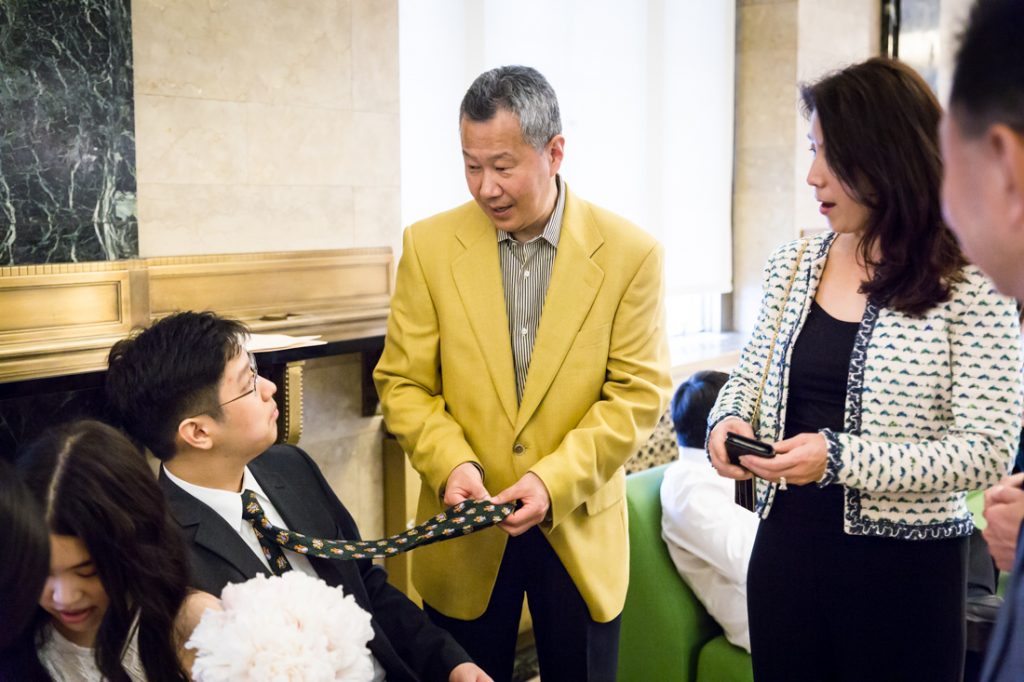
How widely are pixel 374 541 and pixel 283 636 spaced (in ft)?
1.78

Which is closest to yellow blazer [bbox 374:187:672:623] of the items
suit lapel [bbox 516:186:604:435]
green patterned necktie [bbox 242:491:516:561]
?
suit lapel [bbox 516:186:604:435]

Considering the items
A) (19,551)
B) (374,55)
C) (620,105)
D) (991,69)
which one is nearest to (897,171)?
(991,69)

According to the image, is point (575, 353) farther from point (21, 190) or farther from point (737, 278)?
point (737, 278)

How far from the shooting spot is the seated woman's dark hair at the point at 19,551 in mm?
1277

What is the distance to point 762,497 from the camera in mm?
1931

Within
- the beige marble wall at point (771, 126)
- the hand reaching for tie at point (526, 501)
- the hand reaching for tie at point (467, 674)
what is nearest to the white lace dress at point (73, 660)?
the hand reaching for tie at point (467, 674)

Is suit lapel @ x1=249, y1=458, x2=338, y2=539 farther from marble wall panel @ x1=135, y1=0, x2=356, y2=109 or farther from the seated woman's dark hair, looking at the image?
marble wall panel @ x1=135, y1=0, x2=356, y2=109

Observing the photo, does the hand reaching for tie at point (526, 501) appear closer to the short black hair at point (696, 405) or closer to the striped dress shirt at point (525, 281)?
the striped dress shirt at point (525, 281)

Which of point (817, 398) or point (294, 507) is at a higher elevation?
point (817, 398)

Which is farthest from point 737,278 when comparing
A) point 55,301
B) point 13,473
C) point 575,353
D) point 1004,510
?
point 13,473

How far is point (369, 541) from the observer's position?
1.97 m

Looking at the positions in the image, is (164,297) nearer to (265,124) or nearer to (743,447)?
(265,124)

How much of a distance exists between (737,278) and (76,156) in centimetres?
347

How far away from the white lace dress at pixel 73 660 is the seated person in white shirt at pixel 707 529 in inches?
64.8
